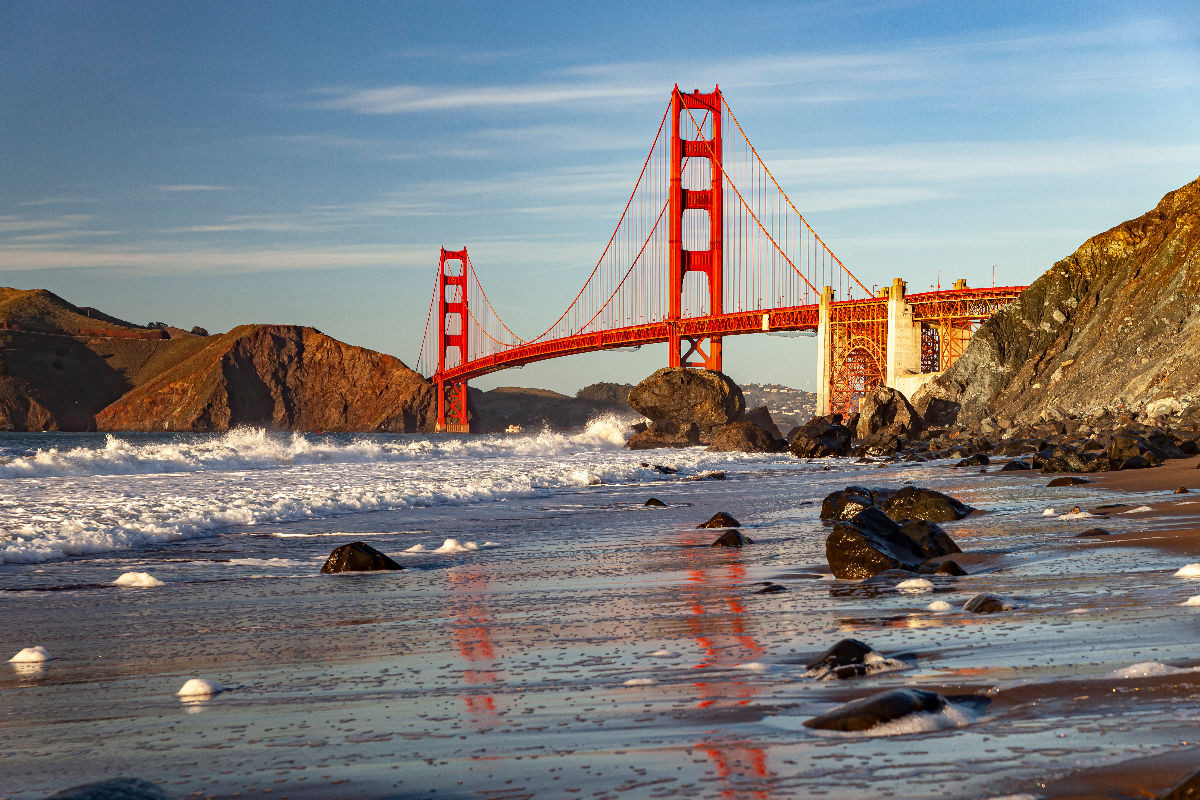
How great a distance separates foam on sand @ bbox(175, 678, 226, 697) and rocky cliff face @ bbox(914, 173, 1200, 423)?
25845 millimetres

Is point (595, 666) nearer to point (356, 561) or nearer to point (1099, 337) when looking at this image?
point (356, 561)

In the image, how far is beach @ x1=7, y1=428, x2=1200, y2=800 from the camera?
8.85 feet

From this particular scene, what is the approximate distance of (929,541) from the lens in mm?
7191

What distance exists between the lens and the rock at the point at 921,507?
962 centimetres

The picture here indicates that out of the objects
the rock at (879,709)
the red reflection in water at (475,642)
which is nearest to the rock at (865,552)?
the red reflection in water at (475,642)

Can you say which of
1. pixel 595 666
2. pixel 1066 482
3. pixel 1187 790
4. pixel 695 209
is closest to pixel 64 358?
pixel 695 209

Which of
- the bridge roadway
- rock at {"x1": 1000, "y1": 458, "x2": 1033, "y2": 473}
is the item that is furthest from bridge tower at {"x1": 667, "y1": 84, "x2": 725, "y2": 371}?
rock at {"x1": 1000, "y1": 458, "x2": 1033, "y2": 473}

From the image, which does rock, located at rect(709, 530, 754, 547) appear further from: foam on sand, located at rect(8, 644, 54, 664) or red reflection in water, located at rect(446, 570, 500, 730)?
foam on sand, located at rect(8, 644, 54, 664)

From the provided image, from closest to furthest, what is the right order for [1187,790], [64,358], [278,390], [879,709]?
[1187,790]
[879,709]
[64,358]
[278,390]

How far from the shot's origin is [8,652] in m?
4.87

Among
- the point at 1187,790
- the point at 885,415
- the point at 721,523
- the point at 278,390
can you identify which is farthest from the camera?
the point at 278,390

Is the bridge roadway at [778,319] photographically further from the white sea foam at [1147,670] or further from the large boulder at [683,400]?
the white sea foam at [1147,670]

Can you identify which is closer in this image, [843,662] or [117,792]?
[117,792]

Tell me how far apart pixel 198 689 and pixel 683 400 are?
52950 millimetres
